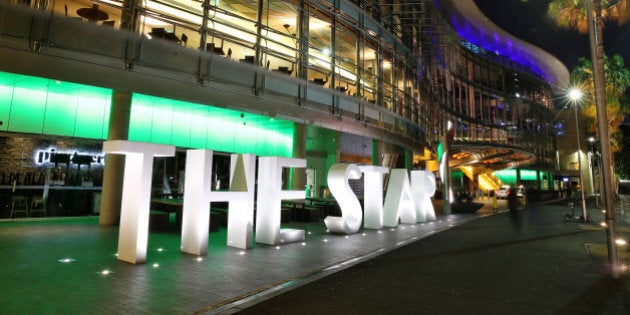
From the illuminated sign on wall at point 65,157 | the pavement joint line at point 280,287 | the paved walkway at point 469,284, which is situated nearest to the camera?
the pavement joint line at point 280,287

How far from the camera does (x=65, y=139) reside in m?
15.0

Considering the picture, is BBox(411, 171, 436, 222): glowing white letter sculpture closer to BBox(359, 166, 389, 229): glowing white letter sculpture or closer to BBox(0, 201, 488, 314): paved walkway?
BBox(359, 166, 389, 229): glowing white letter sculpture

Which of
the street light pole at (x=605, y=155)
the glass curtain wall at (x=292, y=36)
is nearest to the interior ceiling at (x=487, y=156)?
the glass curtain wall at (x=292, y=36)

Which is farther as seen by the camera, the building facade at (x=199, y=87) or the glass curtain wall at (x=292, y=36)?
the glass curtain wall at (x=292, y=36)

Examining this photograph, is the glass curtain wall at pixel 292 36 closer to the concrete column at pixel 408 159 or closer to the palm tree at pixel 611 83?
the concrete column at pixel 408 159

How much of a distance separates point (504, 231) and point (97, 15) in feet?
56.0

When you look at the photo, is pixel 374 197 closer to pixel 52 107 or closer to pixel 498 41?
pixel 52 107

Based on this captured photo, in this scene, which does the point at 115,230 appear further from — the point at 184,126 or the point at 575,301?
the point at 575,301

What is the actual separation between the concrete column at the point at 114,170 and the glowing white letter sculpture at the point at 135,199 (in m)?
5.85

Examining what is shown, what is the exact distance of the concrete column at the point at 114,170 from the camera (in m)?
13.2

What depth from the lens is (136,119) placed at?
1720cm

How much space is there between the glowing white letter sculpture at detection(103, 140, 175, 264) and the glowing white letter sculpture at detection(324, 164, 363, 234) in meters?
6.14

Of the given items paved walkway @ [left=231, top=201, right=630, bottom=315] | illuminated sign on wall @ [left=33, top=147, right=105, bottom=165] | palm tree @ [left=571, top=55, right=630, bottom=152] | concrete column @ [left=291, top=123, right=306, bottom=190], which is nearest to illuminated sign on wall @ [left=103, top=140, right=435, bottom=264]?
paved walkway @ [left=231, top=201, right=630, bottom=315]

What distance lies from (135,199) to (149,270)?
1626 millimetres
